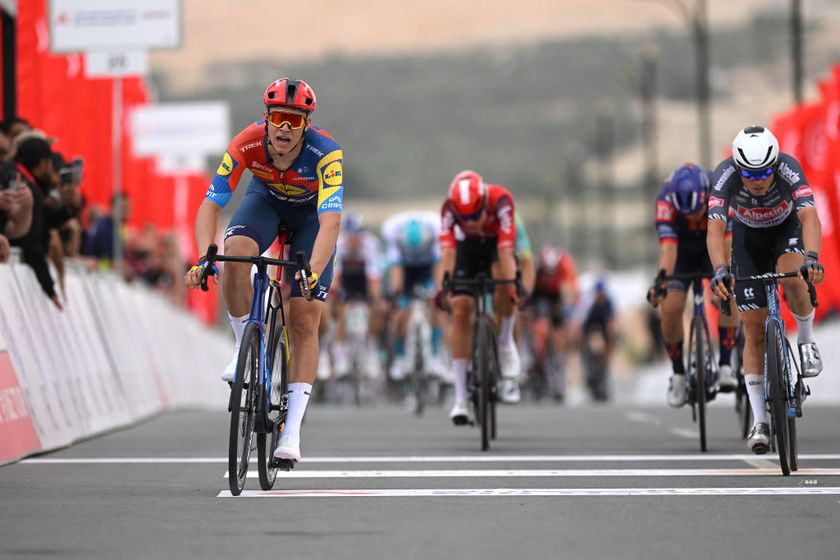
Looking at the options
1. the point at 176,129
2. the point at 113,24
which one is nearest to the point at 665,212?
the point at 113,24

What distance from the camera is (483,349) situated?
555 inches

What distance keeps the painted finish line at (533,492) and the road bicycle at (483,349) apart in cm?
374

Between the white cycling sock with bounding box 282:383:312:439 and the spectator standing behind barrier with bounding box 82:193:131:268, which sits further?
the spectator standing behind barrier with bounding box 82:193:131:268

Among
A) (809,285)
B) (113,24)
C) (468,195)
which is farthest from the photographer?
(113,24)

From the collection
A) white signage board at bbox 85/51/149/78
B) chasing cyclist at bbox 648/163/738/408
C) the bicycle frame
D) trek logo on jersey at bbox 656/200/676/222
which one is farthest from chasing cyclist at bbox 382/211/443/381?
the bicycle frame

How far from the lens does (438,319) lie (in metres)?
21.8

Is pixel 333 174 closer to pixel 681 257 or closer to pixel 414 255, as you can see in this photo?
pixel 681 257

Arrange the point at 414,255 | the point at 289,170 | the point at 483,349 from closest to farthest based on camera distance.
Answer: the point at 289,170 < the point at 483,349 < the point at 414,255

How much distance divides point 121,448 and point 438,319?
→ 8543 millimetres

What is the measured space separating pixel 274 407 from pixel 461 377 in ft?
17.0

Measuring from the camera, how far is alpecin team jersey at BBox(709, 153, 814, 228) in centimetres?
1149

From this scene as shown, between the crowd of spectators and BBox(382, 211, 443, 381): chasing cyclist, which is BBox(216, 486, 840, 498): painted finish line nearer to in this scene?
the crowd of spectators

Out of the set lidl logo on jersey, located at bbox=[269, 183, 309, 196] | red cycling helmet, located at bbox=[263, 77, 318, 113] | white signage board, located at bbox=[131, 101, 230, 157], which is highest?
white signage board, located at bbox=[131, 101, 230, 157]

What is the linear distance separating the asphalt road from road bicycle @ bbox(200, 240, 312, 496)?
0.59 feet
